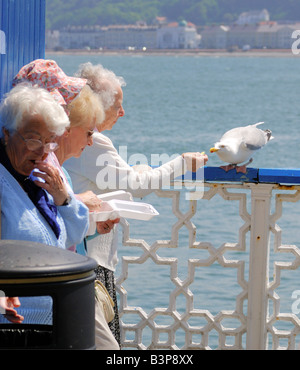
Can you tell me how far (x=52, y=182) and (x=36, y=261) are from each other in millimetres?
568

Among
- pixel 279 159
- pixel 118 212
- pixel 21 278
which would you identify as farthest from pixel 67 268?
pixel 279 159

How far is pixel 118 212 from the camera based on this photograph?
10.4ft

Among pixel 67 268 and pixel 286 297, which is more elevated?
pixel 67 268

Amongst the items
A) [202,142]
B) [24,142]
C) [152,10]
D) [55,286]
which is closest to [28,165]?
[24,142]

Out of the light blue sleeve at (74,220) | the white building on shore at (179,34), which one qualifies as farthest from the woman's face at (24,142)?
the white building on shore at (179,34)

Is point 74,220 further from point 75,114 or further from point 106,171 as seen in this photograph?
point 106,171

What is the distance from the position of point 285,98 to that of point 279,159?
33731 mm

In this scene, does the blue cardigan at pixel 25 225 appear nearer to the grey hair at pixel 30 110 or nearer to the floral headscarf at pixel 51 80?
the grey hair at pixel 30 110

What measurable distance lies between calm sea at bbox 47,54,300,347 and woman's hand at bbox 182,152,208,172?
2.77 meters

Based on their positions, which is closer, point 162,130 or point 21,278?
point 21,278

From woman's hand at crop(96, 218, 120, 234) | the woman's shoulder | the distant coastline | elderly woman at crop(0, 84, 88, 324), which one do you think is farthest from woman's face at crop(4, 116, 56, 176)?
the distant coastline

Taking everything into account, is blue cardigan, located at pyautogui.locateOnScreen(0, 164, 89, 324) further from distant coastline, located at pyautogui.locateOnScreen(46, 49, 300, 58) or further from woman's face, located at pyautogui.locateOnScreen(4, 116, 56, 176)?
distant coastline, located at pyautogui.locateOnScreen(46, 49, 300, 58)

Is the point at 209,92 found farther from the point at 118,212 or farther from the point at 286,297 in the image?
the point at 118,212

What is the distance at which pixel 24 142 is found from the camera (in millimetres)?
2723
